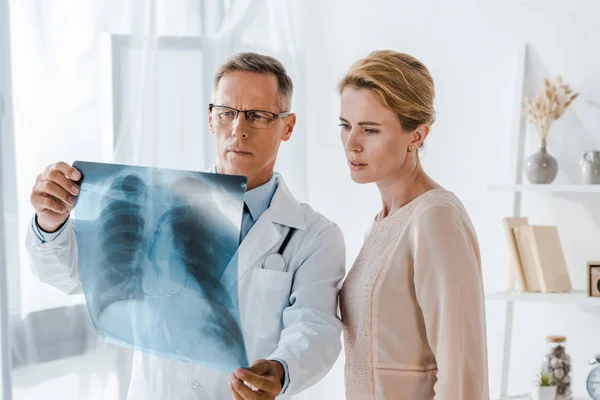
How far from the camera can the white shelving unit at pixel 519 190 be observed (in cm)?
232

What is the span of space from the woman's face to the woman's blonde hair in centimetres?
1

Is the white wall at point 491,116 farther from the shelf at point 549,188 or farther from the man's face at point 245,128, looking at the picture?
the man's face at point 245,128

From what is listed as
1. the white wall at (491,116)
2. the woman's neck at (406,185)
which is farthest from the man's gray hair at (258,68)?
the white wall at (491,116)

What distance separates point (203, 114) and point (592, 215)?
134 cm

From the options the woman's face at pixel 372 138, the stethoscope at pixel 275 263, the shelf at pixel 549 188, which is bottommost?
the stethoscope at pixel 275 263

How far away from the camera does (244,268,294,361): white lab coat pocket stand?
4.24 feet

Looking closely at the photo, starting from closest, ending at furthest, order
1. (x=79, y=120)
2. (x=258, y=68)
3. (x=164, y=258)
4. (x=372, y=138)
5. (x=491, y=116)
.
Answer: (x=164, y=258) → (x=372, y=138) → (x=258, y=68) → (x=79, y=120) → (x=491, y=116)

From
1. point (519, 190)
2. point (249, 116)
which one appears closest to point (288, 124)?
point (249, 116)

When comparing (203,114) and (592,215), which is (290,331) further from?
(592,215)

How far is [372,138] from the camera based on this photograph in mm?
1247

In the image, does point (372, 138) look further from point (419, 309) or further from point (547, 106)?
point (547, 106)

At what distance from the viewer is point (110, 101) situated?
1852 mm

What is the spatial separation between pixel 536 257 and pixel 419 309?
129cm

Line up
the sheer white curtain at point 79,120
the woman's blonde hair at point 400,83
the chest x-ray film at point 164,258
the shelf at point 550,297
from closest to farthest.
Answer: the chest x-ray film at point 164,258 → the woman's blonde hair at point 400,83 → the sheer white curtain at point 79,120 → the shelf at point 550,297
